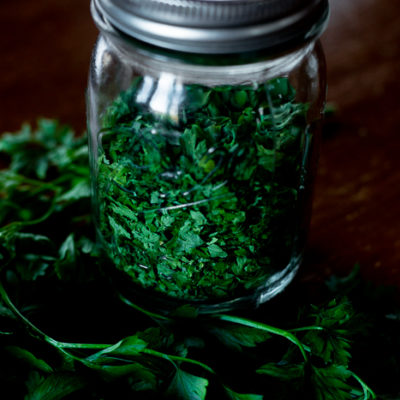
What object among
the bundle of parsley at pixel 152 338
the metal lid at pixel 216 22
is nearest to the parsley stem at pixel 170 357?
the bundle of parsley at pixel 152 338

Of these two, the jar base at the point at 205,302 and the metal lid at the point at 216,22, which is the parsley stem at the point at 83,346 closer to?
the jar base at the point at 205,302

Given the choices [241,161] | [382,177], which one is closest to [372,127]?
[382,177]

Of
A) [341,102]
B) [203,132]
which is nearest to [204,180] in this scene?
[203,132]

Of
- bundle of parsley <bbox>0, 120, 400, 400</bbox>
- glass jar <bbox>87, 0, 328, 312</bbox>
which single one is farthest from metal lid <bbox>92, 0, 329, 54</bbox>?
bundle of parsley <bbox>0, 120, 400, 400</bbox>

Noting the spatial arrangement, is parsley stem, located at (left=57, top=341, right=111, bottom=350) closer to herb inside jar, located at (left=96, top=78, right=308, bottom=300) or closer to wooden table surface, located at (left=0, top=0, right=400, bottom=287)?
herb inside jar, located at (left=96, top=78, right=308, bottom=300)

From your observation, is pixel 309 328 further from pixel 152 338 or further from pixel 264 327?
pixel 152 338

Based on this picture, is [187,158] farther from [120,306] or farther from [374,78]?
[374,78]
